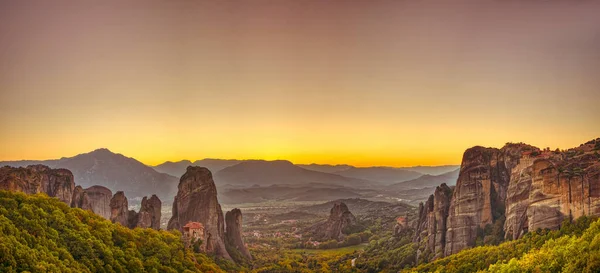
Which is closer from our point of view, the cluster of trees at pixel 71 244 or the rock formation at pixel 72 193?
the cluster of trees at pixel 71 244

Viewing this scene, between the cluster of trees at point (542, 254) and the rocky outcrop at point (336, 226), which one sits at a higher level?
the cluster of trees at point (542, 254)

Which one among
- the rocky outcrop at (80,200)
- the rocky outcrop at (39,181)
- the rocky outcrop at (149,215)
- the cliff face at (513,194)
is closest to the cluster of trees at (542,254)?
the cliff face at (513,194)

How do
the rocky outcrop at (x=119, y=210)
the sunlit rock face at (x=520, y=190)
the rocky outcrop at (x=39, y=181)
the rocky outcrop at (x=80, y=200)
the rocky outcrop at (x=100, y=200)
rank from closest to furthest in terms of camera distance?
1. the sunlit rock face at (x=520, y=190)
2. the rocky outcrop at (x=39, y=181)
3. the rocky outcrop at (x=80, y=200)
4. the rocky outcrop at (x=119, y=210)
5. the rocky outcrop at (x=100, y=200)

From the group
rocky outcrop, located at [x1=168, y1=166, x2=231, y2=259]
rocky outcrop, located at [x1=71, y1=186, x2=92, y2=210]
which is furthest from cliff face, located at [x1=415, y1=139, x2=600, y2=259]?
rocky outcrop, located at [x1=71, y1=186, x2=92, y2=210]

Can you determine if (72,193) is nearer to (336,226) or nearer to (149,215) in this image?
(149,215)

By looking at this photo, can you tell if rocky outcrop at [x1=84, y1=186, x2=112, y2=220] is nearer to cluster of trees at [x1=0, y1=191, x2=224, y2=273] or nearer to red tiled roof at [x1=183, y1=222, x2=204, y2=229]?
red tiled roof at [x1=183, y1=222, x2=204, y2=229]

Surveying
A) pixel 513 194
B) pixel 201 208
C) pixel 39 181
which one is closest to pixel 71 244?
pixel 39 181

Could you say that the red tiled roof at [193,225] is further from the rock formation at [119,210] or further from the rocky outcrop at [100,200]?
the rocky outcrop at [100,200]

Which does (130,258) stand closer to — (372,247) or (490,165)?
(490,165)
